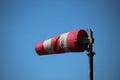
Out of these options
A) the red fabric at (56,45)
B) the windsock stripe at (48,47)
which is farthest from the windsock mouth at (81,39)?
the windsock stripe at (48,47)

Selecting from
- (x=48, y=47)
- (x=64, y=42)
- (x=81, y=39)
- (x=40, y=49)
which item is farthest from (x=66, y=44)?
(x=40, y=49)

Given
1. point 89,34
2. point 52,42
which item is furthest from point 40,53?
point 89,34

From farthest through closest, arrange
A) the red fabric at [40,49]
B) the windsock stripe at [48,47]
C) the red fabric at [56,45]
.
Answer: the red fabric at [40,49] < the windsock stripe at [48,47] < the red fabric at [56,45]

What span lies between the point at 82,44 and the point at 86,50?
83mm

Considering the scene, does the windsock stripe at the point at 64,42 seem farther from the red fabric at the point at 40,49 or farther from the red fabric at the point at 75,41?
the red fabric at the point at 40,49

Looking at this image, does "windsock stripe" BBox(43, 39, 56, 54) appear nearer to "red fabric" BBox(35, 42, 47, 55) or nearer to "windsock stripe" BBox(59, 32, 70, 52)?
"red fabric" BBox(35, 42, 47, 55)

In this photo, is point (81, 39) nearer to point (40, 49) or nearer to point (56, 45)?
point (56, 45)

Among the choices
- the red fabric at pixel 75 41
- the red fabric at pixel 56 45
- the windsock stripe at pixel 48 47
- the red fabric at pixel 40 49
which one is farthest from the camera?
the red fabric at pixel 40 49

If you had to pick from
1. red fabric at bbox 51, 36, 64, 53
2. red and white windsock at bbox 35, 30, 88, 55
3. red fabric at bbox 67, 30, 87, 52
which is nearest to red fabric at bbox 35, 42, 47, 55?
red and white windsock at bbox 35, 30, 88, 55

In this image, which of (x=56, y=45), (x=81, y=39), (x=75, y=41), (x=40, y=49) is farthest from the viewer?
(x=40, y=49)

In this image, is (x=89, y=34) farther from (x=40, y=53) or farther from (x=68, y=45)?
(x=40, y=53)

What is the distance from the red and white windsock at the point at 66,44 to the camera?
2.27m

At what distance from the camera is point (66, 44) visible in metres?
2.29

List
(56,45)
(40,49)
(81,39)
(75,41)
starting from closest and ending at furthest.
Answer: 1. (75,41)
2. (81,39)
3. (56,45)
4. (40,49)
